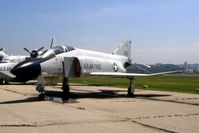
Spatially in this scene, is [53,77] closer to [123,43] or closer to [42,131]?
[42,131]

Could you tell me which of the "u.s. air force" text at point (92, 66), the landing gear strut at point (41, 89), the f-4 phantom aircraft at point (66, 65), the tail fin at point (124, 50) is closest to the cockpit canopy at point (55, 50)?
the f-4 phantom aircraft at point (66, 65)

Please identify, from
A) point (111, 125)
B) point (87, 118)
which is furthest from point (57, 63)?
point (111, 125)

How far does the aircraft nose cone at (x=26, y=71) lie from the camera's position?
16.5 metres

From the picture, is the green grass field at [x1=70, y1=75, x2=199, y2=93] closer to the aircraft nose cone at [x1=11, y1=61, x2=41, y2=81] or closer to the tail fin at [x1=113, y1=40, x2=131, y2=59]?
the tail fin at [x1=113, y1=40, x2=131, y2=59]

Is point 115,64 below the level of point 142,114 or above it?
above

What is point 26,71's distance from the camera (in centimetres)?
1655

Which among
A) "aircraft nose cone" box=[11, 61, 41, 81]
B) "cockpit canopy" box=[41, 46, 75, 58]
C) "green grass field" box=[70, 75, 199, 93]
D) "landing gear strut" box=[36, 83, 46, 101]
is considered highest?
"cockpit canopy" box=[41, 46, 75, 58]

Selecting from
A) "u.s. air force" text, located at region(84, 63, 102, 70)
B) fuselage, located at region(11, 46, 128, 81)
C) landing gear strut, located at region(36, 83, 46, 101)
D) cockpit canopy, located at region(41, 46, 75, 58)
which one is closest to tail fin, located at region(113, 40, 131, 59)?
fuselage, located at region(11, 46, 128, 81)

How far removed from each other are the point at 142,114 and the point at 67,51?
350 inches

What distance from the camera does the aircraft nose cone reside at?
54.1ft

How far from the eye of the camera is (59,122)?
1001 cm

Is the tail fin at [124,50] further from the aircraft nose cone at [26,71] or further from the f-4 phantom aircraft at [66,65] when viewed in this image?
the aircraft nose cone at [26,71]

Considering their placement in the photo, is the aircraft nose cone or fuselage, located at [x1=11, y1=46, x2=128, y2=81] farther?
fuselage, located at [x1=11, y1=46, x2=128, y2=81]

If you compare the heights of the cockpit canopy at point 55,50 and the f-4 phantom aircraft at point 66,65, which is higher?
the cockpit canopy at point 55,50
